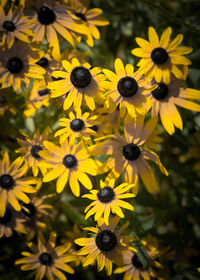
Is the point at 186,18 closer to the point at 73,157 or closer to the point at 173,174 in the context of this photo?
the point at 173,174

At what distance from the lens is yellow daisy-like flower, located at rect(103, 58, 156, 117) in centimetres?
99

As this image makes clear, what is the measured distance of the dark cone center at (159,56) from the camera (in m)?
1.01

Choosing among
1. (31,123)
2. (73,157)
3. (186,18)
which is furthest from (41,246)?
(186,18)

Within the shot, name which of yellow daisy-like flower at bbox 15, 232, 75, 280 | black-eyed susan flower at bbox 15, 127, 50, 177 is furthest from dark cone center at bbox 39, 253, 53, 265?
black-eyed susan flower at bbox 15, 127, 50, 177

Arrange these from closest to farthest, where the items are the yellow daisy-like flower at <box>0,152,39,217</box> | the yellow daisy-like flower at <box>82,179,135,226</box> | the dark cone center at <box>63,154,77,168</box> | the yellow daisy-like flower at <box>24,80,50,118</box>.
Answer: the yellow daisy-like flower at <box>82,179,135,226</box> < the dark cone center at <box>63,154,77,168</box> < the yellow daisy-like flower at <box>0,152,39,217</box> < the yellow daisy-like flower at <box>24,80,50,118</box>

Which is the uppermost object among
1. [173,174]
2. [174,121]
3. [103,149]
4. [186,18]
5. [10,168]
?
[186,18]

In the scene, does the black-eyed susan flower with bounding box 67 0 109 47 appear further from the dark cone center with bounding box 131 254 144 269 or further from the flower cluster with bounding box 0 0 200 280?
the dark cone center with bounding box 131 254 144 269

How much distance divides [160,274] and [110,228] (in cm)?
46

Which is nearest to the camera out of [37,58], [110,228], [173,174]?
[110,228]

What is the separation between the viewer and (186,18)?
167 centimetres

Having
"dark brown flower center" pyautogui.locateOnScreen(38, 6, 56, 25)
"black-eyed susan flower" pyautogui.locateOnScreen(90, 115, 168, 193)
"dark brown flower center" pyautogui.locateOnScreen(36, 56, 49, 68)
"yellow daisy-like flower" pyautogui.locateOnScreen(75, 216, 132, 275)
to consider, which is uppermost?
"dark brown flower center" pyautogui.locateOnScreen(38, 6, 56, 25)

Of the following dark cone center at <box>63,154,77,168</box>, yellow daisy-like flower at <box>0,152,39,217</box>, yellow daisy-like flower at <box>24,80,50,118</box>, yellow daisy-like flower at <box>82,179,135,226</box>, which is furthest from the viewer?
yellow daisy-like flower at <box>24,80,50,118</box>

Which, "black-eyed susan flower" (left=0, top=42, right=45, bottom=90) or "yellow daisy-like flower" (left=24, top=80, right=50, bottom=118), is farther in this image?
"yellow daisy-like flower" (left=24, top=80, right=50, bottom=118)

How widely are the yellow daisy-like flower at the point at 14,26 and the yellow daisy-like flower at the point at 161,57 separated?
1.59 ft
